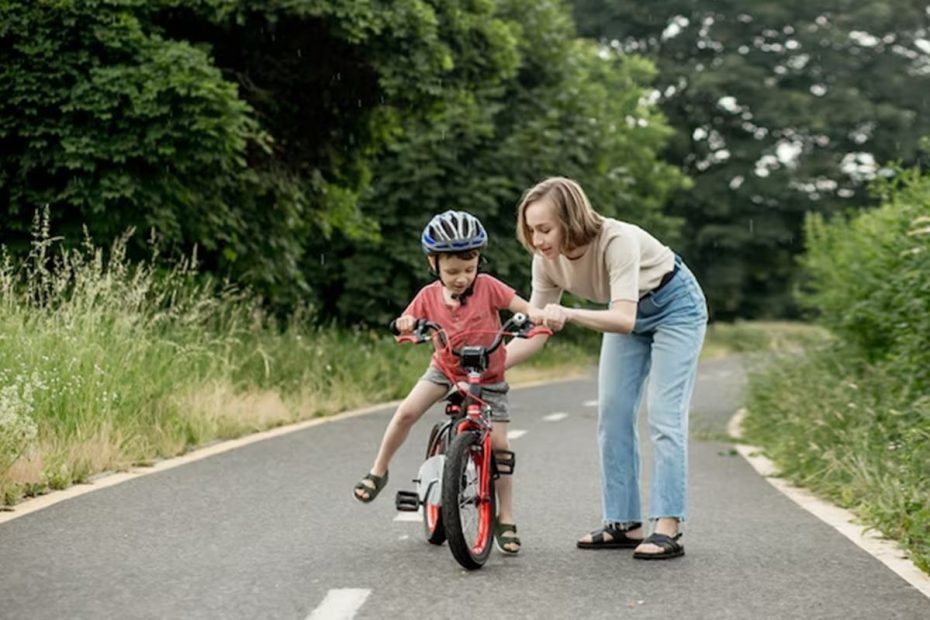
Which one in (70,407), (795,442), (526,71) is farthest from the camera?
(526,71)

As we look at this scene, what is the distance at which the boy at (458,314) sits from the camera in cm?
650

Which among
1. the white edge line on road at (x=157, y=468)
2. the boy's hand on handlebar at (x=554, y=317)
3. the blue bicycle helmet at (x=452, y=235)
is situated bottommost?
the white edge line on road at (x=157, y=468)

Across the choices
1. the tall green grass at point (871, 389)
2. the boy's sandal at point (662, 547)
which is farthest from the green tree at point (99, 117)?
the boy's sandal at point (662, 547)

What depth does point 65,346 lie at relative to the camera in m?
10.3

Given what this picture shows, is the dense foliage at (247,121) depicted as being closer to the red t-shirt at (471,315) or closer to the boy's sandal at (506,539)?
the red t-shirt at (471,315)

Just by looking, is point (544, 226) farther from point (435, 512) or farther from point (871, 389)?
point (871, 389)

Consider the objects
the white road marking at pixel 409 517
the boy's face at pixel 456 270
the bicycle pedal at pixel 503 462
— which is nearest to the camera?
the boy's face at pixel 456 270

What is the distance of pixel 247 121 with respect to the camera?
53.0 feet

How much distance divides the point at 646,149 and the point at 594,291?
108ft

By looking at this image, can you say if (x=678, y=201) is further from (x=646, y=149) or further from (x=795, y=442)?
(x=795, y=442)

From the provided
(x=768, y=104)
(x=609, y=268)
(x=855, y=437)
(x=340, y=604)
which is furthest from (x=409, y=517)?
(x=768, y=104)

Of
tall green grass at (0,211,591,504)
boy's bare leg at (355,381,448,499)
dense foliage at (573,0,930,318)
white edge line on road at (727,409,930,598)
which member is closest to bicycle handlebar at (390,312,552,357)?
boy's bare leg at (355,381,448,499)

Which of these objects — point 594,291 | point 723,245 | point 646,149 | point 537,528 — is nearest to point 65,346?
point 537,528

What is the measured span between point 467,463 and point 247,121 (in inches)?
401
